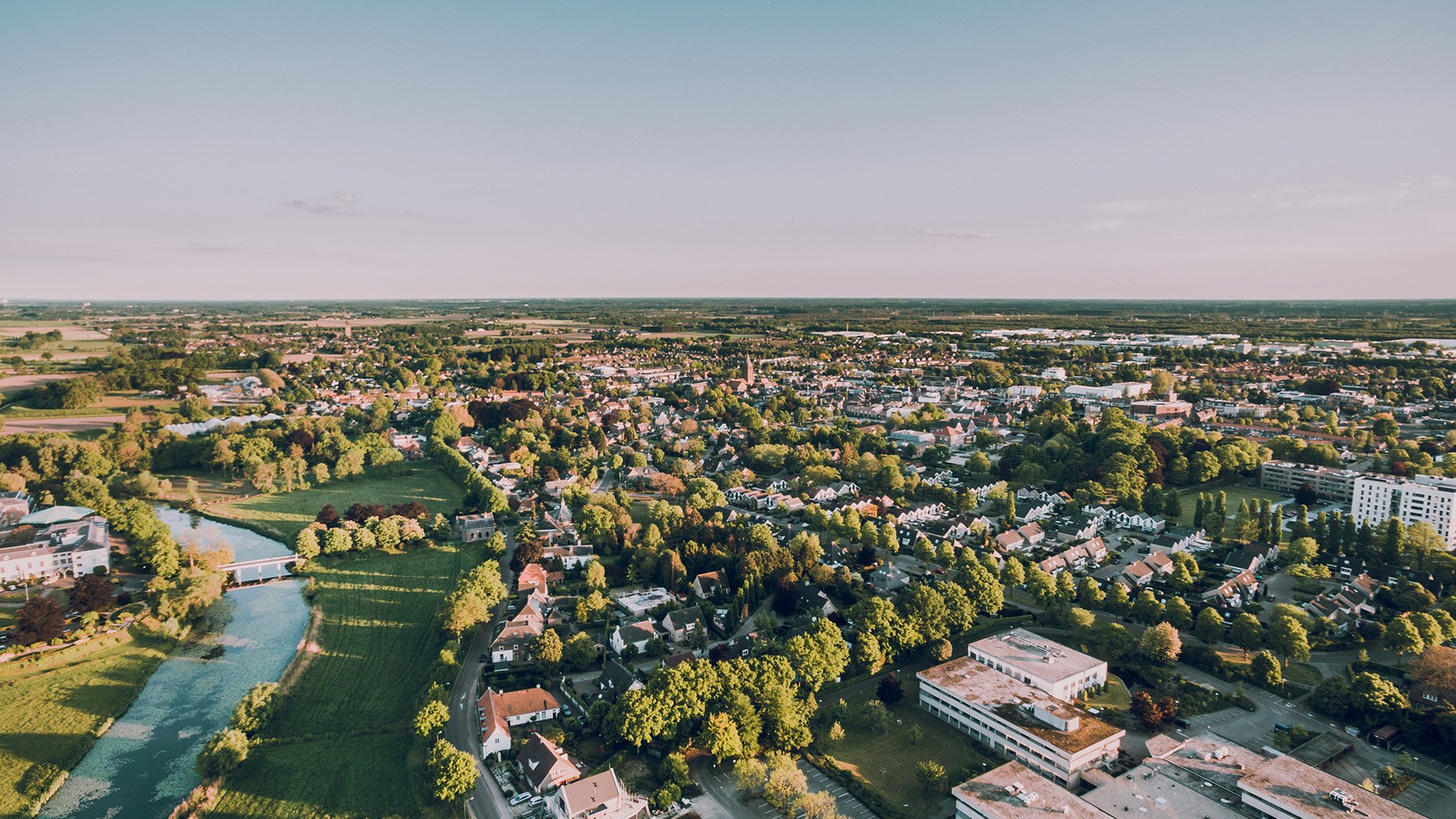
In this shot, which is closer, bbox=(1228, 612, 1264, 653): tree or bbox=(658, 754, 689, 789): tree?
bbox=(658, 754, 689, 789): tree

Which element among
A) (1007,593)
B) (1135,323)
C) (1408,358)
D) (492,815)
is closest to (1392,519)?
(1007,593)

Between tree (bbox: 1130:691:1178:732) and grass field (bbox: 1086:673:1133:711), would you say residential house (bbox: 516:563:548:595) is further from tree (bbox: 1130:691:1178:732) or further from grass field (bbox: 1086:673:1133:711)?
tree (bbox: 1130:691:1178:732)

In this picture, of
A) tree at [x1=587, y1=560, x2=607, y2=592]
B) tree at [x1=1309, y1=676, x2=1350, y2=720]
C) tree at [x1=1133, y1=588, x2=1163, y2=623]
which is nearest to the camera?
tree at [x1=1309, y1=676, x2=1350, y2=720]

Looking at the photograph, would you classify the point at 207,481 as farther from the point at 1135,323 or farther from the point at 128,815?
the point at 1135,323

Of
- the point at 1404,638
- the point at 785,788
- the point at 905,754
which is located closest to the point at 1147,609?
the point at 1404,638

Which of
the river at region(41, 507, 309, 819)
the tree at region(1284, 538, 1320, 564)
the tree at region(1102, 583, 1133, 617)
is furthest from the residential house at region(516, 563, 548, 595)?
the tree at region(1284, 538, 1320, 564)
